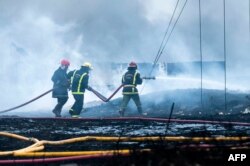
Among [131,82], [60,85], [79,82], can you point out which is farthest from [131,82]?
[60,85]

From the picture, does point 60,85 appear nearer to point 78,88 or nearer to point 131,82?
point 78,88

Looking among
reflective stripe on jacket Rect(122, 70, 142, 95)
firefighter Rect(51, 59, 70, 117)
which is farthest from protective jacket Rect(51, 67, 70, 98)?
reflective stripe on jacket Rect(122, 70, 142, 95)

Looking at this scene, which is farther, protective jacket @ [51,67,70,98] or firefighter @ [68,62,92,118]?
protective jacket @ [51,67,70,98]

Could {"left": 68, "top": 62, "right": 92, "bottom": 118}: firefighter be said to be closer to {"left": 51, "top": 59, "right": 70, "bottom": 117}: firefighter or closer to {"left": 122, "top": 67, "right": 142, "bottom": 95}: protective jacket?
{"left": 51, "top": 59, "right": 70, "bottom": 117}: firefighter

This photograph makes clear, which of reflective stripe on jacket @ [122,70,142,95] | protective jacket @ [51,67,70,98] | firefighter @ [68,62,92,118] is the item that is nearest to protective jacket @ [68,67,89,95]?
Answer: firefighter @ [68,62,92,118]

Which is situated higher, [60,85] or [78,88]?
[60,85]

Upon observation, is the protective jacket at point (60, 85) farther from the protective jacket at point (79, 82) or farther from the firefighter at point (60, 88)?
the protective jacket at point (79, 82)

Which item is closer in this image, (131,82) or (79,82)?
(79,82)

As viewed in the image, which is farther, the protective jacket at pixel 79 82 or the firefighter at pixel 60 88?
the firefighter at pixel 60 88

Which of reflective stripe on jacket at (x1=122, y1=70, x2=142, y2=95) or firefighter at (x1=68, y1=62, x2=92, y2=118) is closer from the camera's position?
firefighter at (x1=68, y1=62, x2=92, y2=118)

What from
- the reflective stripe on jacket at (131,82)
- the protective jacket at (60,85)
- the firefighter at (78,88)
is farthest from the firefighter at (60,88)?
the reflective stripe on jacket at (131,82)

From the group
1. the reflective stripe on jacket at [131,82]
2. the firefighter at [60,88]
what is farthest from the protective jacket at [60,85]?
the reflective stripe on jacket at [131,82]

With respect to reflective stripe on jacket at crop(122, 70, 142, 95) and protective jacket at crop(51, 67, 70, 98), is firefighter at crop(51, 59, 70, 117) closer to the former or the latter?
protective jacket at crop(51, 67, 70, 98)

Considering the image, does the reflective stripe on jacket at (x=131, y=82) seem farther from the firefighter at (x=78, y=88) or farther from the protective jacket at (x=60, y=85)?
the protective jacket at (x=60, y=85)
